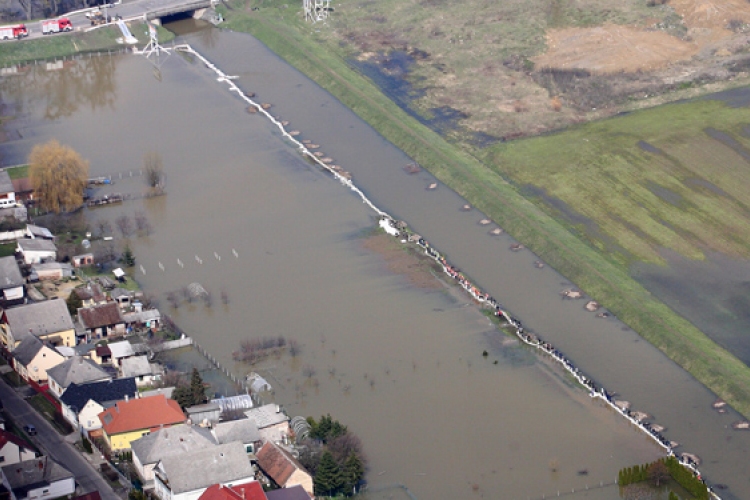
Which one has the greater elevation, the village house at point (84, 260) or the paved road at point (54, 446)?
the village house at point (84, 260)

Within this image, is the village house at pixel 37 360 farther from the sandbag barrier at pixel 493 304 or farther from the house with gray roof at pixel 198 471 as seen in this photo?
the sandbag barrier at pixel 493 304

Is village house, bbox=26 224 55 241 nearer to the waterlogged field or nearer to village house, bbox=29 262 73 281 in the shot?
village house, bbox=29 262 73 281

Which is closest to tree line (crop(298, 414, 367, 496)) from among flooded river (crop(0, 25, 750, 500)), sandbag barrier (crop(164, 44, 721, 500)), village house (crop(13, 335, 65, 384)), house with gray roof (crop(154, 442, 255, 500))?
flooded river (crop(0, 25, 750, 500))

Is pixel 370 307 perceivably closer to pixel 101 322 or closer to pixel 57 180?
pixel 101 322

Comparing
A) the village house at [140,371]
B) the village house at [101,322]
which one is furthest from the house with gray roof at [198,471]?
the village house at [101,322]

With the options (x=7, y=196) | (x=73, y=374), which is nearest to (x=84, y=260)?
(x=7, y=196)

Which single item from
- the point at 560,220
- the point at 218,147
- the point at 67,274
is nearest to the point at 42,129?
the point at 218,147

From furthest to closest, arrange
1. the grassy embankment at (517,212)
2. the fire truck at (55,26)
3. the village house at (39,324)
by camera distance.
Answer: the fire truck at (55,26) → the grassy embankment at (517,212) → the village house at (39,324)

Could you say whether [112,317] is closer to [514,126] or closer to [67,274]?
[67,274]
